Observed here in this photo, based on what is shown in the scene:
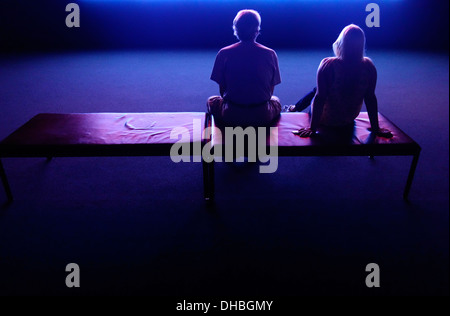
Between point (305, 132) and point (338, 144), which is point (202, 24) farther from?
point (338, 144)

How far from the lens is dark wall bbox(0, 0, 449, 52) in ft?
20.1

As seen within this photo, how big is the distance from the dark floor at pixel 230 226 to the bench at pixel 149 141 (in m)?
0.22

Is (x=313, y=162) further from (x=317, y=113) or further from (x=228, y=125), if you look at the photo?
(x=228, y=125)

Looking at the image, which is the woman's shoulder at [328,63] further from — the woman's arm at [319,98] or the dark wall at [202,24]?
the dark wall at [202,24]

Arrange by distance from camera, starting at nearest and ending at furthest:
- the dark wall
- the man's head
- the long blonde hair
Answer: the long blonde hair < the man's head < the dark wall

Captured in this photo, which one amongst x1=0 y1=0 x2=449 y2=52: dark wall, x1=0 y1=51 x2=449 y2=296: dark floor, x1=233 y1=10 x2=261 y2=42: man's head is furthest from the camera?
x1=0 y1=0 x2=449 y2=52: dark wall

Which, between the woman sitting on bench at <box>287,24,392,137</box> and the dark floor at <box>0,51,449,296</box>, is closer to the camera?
the dark floor at <box>0,51,449,296</box>

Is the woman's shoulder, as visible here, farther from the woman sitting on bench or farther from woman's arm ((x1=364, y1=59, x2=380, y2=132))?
woman's arm ((x1=364, y1=59, x2=380, y2=132))

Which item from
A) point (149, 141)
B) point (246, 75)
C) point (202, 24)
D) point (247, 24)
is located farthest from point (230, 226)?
point (202, 24)

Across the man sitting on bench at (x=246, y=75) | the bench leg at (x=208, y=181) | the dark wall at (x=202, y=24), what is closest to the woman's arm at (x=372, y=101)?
the man sitting on bench at (x=246, y=75)

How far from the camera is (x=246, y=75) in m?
1.97

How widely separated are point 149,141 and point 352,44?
4.08 ft

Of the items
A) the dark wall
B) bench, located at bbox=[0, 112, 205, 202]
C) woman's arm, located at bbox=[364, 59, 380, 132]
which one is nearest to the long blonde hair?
woman's arm, located at bbox=[364, 59, 380, 132]
